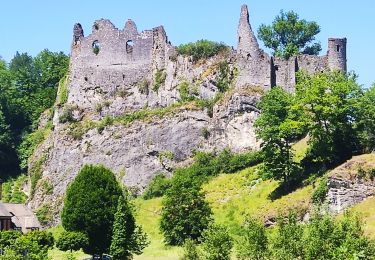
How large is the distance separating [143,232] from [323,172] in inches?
610

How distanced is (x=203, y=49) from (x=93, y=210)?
2782 cm

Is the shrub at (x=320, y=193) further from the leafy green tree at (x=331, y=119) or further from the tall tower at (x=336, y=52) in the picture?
the tall tower at (x=336, y=52)

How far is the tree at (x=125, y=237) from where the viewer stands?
5875 centimetres

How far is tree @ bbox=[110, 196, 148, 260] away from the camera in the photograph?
58.8 m

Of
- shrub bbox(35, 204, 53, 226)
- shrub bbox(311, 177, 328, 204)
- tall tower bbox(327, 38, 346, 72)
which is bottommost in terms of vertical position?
shrub bbox(35, 204, 53, 226)

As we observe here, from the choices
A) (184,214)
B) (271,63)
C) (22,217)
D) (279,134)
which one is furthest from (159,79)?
(184,214)

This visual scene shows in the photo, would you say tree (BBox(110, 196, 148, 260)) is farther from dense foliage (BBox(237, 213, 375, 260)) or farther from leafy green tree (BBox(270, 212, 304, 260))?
leafy green tree (BBox(270, 212, 304, 260))

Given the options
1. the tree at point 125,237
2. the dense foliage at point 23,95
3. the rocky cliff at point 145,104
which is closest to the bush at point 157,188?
the rocky cliff at point 145,104

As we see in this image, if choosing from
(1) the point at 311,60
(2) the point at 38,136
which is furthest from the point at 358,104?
(2) the point at 38,136

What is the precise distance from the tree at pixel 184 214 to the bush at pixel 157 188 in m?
9.71

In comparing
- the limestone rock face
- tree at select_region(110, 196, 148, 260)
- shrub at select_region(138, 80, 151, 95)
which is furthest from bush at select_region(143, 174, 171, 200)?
the limestone rock face

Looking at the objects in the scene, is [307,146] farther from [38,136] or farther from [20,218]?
[38,136]

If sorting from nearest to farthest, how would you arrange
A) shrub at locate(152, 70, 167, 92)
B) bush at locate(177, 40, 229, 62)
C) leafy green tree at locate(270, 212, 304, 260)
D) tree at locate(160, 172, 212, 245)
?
1. leafy green tree at locate(270, 212, 304, 260)
2. tree at locate(160, 172, 212, 245)
3. bush at locate(177, 40, 229, 62)
4. shrub at locate(152, 70, 167, 92)

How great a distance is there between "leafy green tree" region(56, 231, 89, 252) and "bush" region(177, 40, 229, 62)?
29.6 m
